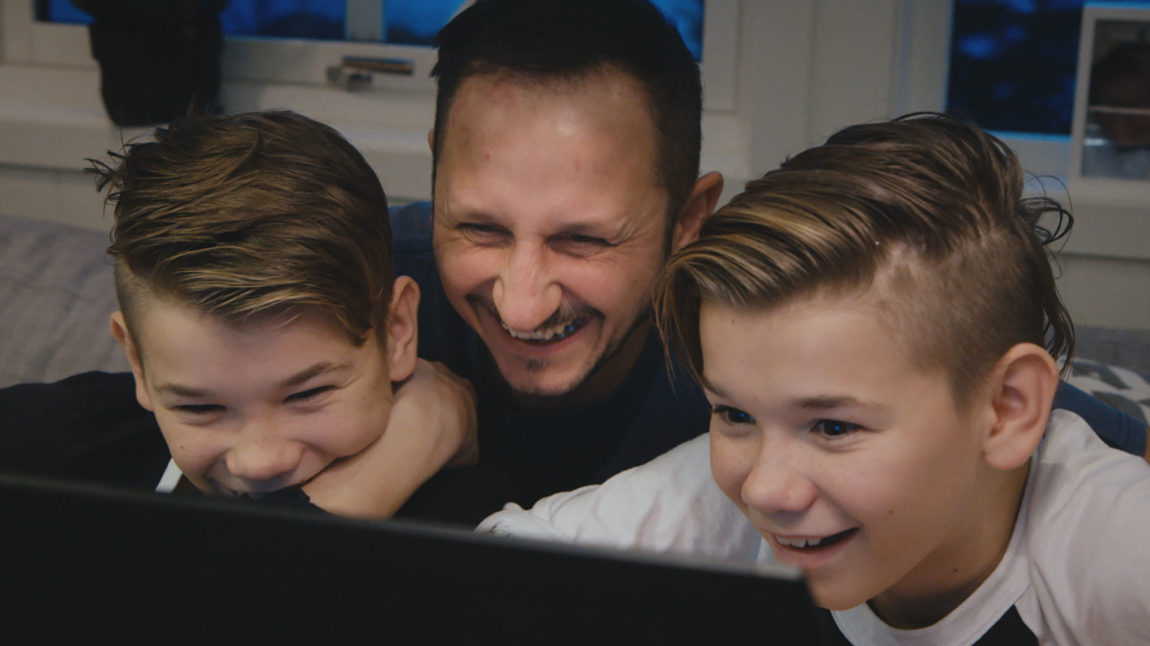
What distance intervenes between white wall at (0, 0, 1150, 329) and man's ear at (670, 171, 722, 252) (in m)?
0.61

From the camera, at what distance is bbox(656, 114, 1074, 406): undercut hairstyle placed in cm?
88

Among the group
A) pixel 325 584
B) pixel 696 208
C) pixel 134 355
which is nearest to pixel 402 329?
pixel 134 355

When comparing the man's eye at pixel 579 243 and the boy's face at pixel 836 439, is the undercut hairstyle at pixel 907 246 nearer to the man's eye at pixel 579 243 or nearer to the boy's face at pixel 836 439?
the boy's face at pixel 836 439

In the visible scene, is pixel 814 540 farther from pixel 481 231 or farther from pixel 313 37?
pixel 313 37

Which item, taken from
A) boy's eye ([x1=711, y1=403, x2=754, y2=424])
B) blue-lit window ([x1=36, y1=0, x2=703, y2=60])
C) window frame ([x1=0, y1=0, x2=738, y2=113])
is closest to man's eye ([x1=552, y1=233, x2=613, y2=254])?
boy's eye ([x1=711, y1=403, x2=754, y2=424])

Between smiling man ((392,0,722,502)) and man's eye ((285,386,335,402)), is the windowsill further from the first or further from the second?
man's eye ((285,386,335,402))

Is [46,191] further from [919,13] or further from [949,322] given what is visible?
[949,322]

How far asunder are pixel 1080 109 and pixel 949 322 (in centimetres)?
117

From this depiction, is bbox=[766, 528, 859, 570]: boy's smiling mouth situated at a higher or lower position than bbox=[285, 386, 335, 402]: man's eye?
lower

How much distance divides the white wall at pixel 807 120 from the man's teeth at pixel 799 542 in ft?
3.61

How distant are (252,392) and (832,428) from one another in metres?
0.51

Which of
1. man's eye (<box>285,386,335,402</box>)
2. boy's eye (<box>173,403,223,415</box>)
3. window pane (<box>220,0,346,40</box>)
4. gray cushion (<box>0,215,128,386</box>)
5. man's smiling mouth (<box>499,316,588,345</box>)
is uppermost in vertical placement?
window pane (<box>220,0,346,40</box>)

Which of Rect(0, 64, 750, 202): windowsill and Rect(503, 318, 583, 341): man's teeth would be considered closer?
Rect(503, 318, 583, 341): man's teeth

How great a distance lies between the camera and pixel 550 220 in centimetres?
117
